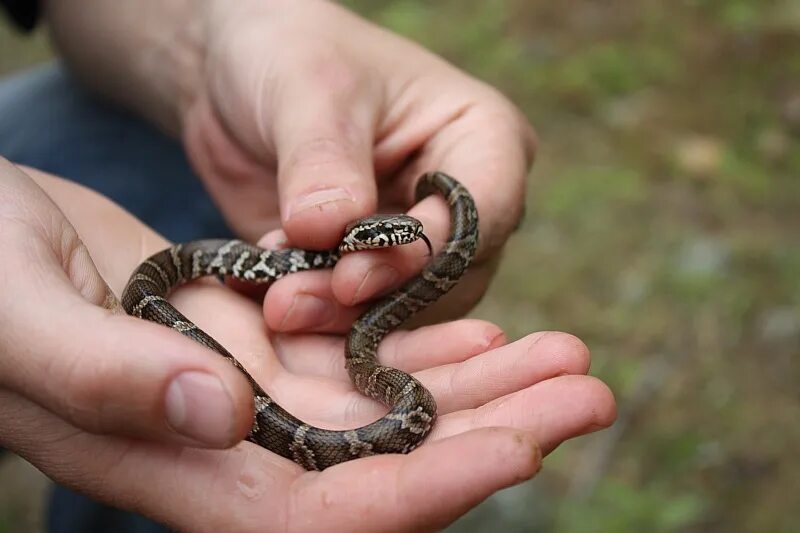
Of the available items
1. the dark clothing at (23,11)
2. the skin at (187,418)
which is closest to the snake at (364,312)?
the skin at (187,418)

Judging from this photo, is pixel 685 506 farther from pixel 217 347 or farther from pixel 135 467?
pixel 135 467

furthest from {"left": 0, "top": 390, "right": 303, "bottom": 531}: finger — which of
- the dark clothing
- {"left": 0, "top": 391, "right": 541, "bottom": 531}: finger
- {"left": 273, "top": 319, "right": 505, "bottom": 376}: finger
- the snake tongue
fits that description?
the dark clothing

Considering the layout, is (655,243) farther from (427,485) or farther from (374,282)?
(427,485)

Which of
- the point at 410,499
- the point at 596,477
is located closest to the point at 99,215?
the point at 410,499

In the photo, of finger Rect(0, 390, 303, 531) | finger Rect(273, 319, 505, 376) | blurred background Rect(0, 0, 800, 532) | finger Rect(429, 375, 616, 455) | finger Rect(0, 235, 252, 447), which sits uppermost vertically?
finger Rect(0, 235, 252, 447)

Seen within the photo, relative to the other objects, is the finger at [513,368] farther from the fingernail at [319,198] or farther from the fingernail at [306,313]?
the fingernail at [319,198]

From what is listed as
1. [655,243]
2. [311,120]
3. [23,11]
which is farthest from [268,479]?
[655,243]

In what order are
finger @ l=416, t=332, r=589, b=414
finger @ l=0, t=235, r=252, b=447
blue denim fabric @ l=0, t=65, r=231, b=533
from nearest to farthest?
finger @ l=0, t=235, r=252, b=447 < finger @ l=416, t=332, r=589, b=414 < blue denim fabric @ l=0, t=65, r=231, b=533

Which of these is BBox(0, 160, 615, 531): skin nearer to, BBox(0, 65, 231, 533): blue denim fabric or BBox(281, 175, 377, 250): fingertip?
BBox(281, 175, 377, 250): fingertip
